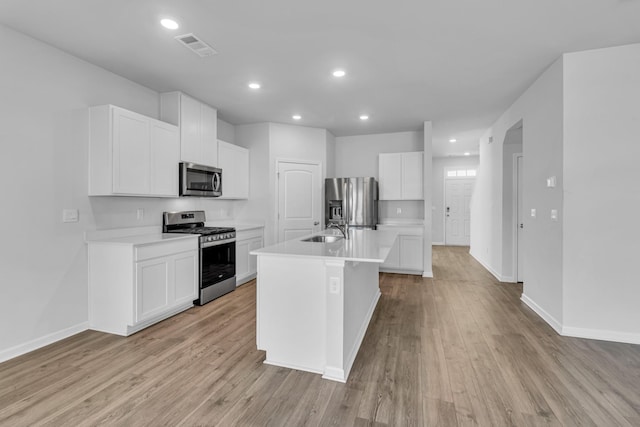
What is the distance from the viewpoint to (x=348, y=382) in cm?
214

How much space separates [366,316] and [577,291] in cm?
201

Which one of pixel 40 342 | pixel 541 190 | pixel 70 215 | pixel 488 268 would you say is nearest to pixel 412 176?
pixel 488 268

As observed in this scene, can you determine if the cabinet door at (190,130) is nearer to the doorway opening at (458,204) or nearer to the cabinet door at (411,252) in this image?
the cabinet door at (411,252)

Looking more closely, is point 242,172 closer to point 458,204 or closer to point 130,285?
point 130,285

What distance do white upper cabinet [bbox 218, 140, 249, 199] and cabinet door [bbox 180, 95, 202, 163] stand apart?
0.49 metres

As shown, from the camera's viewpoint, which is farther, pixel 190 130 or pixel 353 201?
pixel 353 201

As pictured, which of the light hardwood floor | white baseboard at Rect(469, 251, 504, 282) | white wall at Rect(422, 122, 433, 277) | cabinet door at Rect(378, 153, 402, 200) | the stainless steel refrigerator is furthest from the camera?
cabinet door at Rect(378, 153, 402, 200)

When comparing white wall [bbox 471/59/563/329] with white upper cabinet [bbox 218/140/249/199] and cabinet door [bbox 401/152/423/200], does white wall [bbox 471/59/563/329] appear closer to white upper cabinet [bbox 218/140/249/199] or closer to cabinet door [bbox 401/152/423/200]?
cabinet door [bbox 401/152/423/200]

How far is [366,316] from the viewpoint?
313 cm

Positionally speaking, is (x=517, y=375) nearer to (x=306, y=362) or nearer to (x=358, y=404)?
(x=358, y=404)

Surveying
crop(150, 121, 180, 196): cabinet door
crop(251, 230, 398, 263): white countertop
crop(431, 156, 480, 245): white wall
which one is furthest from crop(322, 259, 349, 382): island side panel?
crop(431, 156, 480, 245): white wall

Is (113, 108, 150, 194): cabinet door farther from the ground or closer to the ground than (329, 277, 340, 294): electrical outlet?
farther from the ground

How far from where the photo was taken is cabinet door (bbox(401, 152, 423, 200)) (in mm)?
5527

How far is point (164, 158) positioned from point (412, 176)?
4051 millimetres
